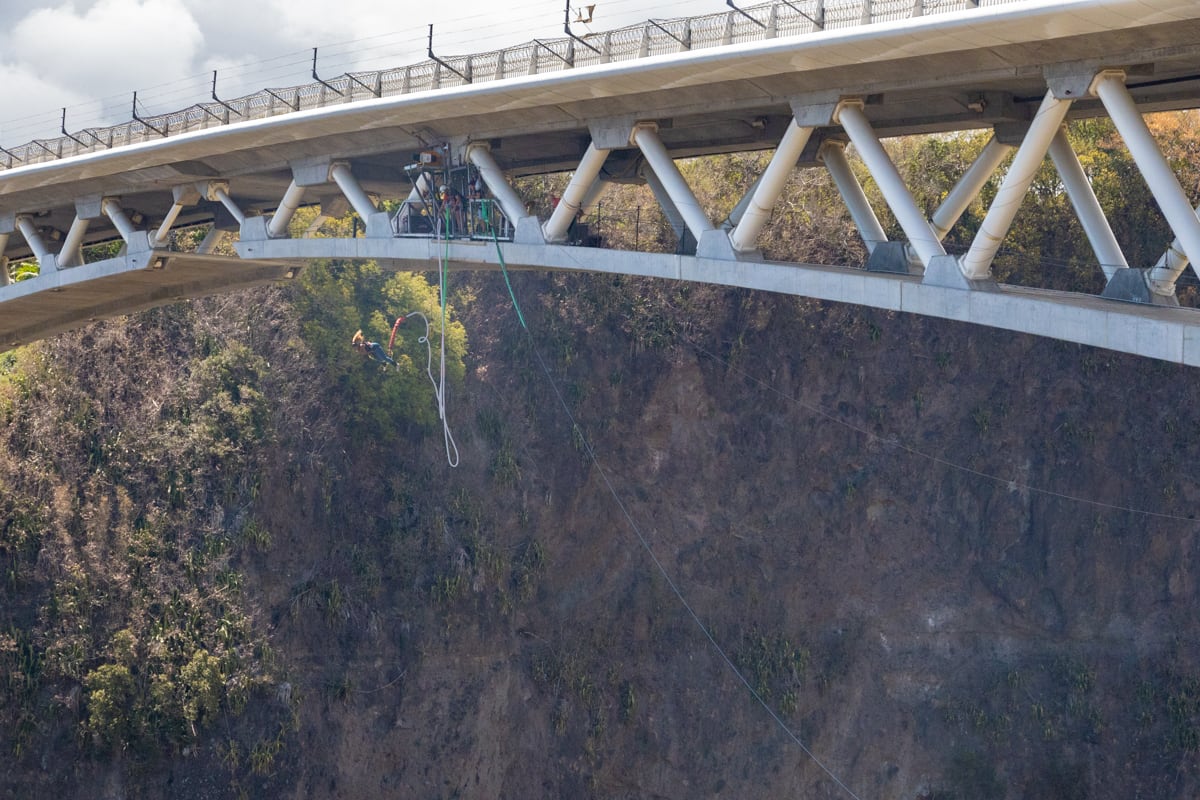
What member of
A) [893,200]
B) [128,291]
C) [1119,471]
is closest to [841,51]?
[893,200]

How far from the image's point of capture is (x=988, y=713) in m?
38.2

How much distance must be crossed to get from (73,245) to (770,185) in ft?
53.9

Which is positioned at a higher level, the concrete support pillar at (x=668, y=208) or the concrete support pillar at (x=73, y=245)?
the concrete support pillar at (x=73, y=245)

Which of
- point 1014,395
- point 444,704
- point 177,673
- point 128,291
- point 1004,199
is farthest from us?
point 1014,395

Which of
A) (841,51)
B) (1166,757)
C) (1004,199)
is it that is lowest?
(1166,757)

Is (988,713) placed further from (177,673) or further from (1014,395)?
(177,673)

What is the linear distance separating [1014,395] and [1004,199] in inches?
983

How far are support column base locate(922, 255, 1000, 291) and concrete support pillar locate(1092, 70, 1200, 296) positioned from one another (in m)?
2.22

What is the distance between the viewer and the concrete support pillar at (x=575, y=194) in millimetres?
21000

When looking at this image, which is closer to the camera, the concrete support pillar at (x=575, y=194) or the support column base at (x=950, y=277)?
the support column base at (x=950, y=277)

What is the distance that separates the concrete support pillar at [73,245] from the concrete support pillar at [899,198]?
17155 millimetres

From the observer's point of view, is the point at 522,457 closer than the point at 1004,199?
No

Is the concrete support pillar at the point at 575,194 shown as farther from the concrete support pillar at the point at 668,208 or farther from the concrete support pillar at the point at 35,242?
the concrete support pillar at the point at 35,242

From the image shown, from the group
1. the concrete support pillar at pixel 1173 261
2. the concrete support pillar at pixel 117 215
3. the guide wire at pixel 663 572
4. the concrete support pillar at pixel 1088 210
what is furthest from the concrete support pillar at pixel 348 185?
the guide wire at pixel 663 572
